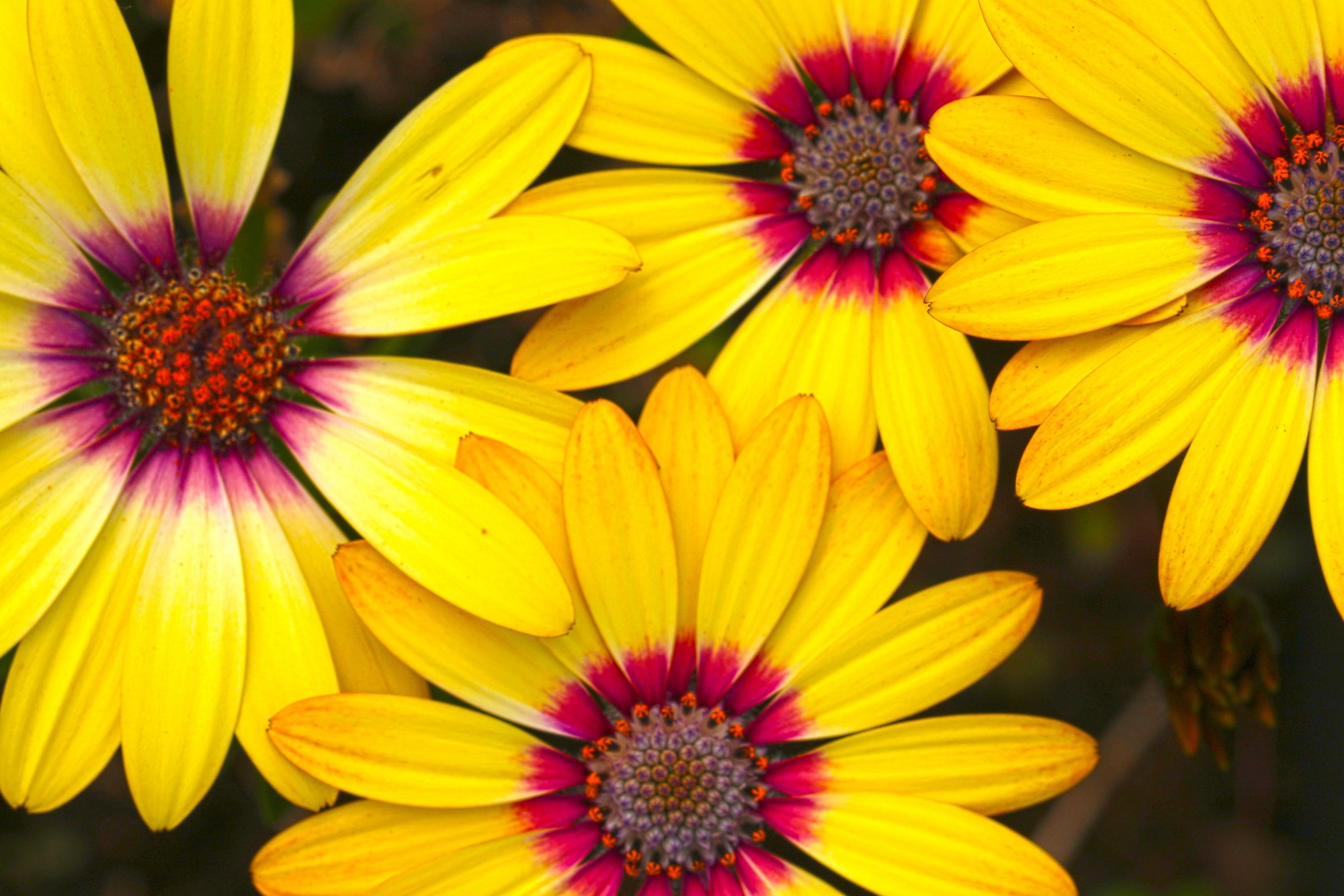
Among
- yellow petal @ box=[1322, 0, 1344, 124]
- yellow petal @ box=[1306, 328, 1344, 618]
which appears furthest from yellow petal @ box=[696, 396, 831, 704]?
Answer: yellow petal @ box=[1322, 0, 1344, 124]

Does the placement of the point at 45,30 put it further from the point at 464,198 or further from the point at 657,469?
the point at 657,469

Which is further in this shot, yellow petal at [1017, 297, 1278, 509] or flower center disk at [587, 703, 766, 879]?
flower center disk at [587, 703, 766, 879]

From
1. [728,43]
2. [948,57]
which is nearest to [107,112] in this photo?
[728,43]

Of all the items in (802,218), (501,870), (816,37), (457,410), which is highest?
(816,37)

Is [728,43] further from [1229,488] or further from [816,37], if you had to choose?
[1229,488]

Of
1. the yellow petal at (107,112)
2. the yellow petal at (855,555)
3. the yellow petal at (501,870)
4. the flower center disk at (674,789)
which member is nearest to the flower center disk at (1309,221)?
the yellow petal at (855,555)

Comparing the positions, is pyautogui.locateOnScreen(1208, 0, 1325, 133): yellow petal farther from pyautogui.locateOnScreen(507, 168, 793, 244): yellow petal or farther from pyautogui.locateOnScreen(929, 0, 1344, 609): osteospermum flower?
pyautogui.locateOnScreen(507, 168, 793, 244): yellow petal

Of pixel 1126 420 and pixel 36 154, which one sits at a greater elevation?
pixel 36 154
